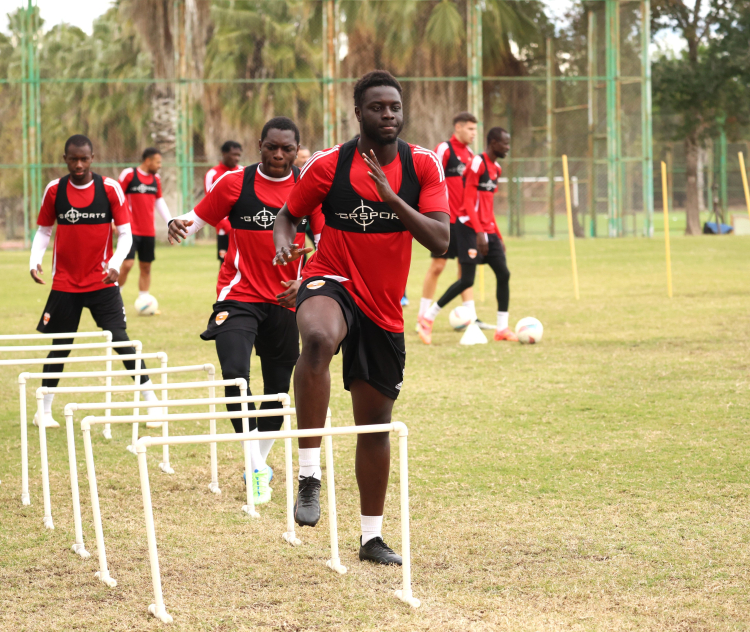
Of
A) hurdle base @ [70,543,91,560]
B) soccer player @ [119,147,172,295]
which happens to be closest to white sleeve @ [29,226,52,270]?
hurdle base @ [70,543,91,560]

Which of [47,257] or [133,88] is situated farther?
[133,88]

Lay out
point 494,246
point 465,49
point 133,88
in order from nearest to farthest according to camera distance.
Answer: point 494,246
point 465,49
point 133,88

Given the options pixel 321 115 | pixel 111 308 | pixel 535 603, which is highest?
pixel 321 115

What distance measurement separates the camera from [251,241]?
6.29 metres

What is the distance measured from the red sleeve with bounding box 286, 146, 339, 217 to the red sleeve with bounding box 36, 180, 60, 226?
13.4 feet

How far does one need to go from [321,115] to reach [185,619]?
3103cm

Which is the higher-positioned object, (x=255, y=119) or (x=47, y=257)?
(x=255, y=119)

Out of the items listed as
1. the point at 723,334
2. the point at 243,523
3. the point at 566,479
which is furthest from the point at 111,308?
the point at 723,334

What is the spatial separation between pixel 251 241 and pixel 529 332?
20.0 ft

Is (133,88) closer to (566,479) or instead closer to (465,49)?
(465,49)

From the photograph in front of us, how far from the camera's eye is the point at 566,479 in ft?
20.0

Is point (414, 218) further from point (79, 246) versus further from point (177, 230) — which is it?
point (79, 246)

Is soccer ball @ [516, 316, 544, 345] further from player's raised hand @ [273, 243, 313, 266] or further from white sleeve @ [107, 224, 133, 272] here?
player's raised hand @ [273, 243, 313, 266]

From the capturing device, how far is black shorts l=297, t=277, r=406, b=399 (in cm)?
461
